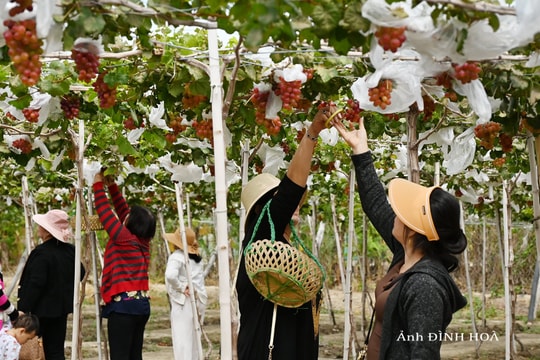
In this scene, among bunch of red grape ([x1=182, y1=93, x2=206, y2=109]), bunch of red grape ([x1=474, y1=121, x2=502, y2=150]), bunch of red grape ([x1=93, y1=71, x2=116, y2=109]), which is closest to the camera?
bunch of red grape ([x1=93, y1=71, x2=116, y2=109])

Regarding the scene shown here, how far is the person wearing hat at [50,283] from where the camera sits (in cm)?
591

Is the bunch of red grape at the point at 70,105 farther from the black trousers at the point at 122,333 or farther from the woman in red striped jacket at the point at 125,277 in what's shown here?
the black trousers at the point at 122,333

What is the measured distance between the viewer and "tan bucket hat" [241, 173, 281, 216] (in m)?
3.37

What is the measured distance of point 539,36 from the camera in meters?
2.64

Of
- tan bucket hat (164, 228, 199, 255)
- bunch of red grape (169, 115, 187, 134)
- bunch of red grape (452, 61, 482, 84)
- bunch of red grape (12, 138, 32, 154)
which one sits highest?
bunch of red grape (12, 138, 32, 154)

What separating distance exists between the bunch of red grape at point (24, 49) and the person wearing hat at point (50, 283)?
3.80 metres

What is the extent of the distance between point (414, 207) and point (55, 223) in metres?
3.92

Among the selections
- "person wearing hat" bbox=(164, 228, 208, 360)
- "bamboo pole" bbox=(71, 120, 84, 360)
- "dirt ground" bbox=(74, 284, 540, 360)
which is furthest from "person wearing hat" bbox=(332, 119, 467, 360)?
"person wearing hat" bbox=(164, 228, 208, 360)

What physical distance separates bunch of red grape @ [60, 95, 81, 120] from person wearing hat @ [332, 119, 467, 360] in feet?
6.44

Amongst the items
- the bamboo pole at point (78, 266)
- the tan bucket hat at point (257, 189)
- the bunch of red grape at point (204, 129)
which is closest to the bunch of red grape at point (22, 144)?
the bamboo pole at point (78, 266)

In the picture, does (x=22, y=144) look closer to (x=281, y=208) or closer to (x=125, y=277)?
(x=125, y=277)

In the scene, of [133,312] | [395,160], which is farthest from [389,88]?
[395,160]

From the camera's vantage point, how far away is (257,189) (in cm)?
340

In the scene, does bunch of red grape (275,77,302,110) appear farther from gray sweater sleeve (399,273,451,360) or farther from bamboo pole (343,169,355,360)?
bamboo pole (343,169,355,360)
